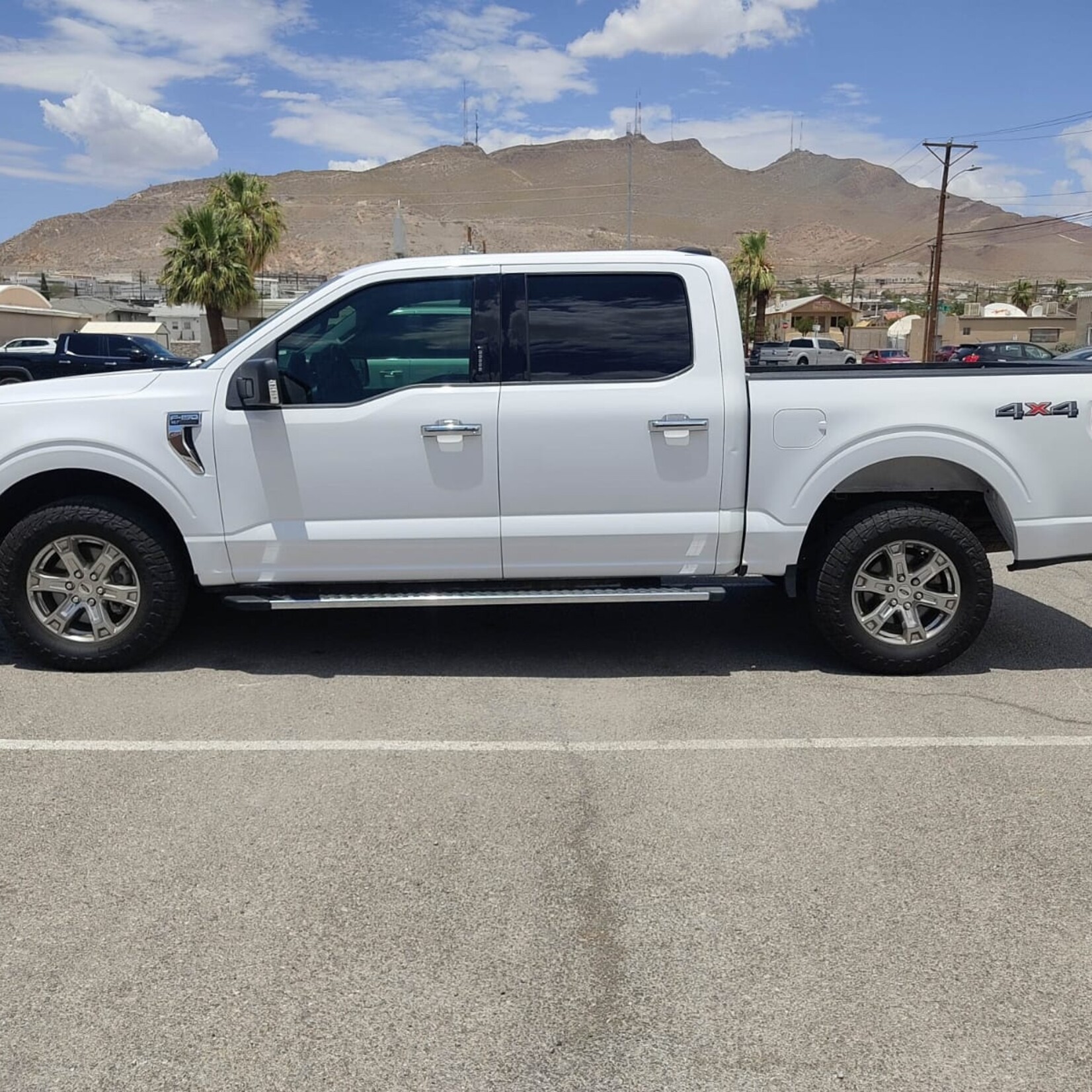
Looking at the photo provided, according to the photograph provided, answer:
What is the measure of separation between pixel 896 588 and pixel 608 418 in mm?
1707

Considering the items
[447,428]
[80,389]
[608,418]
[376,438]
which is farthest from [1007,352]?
[80,389]

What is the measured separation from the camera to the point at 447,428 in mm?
5066

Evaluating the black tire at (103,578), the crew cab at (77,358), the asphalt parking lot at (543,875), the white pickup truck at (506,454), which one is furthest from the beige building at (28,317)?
the asphalt parking lot at (543,875)

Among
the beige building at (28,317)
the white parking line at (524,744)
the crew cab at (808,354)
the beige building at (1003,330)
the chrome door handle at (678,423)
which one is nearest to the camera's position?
the white parking line at (524,744)

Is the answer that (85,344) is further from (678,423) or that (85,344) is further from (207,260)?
(678,423)

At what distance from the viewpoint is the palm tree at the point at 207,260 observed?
39125 millimetres

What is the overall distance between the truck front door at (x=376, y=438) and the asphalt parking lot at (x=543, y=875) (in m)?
0.77

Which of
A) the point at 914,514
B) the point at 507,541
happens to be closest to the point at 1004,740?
the point at 914,514

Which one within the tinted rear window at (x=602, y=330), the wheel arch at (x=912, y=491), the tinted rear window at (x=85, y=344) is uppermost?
the tinted rear window at (x=602, y=330)

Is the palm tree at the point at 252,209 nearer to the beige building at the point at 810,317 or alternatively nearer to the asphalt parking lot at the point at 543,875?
the asphalt parking lot at the point at 543,875

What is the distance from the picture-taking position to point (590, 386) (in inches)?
203

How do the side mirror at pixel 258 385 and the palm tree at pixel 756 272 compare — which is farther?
the palm tree at pixel 756 272

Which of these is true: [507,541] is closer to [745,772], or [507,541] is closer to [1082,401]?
[745,772]

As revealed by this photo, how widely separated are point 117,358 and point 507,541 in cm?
2331
